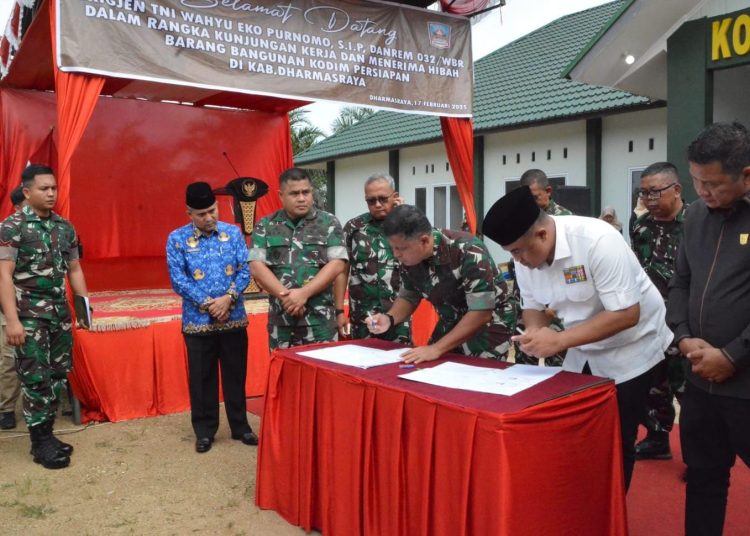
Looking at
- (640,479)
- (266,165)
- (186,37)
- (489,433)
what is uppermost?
(186,37)

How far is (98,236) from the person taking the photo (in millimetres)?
7434

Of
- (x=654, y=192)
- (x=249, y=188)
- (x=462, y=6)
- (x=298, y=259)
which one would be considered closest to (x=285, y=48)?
(x=462, y=6)

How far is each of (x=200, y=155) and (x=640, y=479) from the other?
21.3ft

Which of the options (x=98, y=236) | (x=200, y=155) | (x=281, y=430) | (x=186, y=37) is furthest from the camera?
(x=200, y=155)

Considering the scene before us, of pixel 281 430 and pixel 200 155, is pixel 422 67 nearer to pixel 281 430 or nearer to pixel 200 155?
pixel 200 155

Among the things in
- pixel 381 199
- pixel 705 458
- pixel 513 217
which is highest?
pixel 381 199

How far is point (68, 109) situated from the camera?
4430mm

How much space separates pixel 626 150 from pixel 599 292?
7513 millimetres

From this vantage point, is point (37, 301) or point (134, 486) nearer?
point (134, 486)

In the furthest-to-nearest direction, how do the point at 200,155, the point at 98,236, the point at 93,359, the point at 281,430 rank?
1. the point at 200,155
2. the point at 98,236
3. the point at 93,359
4. the point at 281,430

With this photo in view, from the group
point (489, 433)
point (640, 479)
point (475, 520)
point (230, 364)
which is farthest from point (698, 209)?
point (230, 364)

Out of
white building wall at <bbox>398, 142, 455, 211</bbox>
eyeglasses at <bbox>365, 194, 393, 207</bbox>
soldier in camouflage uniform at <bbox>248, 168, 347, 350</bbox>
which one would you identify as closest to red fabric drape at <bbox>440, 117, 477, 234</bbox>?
eyeglasses at <bbox>365, 194, 393, 207</bbox>

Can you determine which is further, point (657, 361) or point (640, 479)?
point (640, 479)

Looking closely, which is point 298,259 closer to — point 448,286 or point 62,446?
point 448,286
